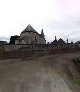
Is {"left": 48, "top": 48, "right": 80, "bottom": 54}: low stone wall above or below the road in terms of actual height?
above

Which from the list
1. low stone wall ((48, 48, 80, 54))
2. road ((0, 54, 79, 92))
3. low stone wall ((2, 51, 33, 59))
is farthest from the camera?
low stone wall ((48, 48, 80, 54))

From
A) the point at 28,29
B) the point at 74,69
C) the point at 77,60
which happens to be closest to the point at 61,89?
the point at 74,69

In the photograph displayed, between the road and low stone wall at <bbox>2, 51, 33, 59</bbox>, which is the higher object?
low stone wall at <bbox>2, 51, 33, 59</bbox>

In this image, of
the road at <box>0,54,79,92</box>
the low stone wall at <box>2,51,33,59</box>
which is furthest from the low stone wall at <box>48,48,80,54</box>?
the road at <box>0,54,79,92</box>

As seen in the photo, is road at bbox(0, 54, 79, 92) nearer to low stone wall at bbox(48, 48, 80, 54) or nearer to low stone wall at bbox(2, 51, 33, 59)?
low stone wall at bbox(2, 51, 33, 59)

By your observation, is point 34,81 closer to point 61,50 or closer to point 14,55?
point 14,55

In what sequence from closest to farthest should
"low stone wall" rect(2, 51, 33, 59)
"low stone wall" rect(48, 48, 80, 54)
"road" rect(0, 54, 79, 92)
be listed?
"road" rect(0, 54, 79, 92), "low stone wall" rect(2, 51, 33, 59), "low stone wall" rect(48, 48, 80, 54)

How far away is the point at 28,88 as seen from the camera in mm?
11133

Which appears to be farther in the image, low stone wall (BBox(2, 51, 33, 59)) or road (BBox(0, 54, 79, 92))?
low stone wall (BBox(2, 51, 33, 59))

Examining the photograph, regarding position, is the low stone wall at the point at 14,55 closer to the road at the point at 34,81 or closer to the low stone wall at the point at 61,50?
the low stone wall at the point at 61,50

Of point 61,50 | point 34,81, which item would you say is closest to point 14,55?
point 61,50

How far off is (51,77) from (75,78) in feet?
10.1

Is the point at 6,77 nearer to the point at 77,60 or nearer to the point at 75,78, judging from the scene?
the point at 75,78

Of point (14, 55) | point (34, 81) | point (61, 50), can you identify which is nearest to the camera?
point (34, 81)
